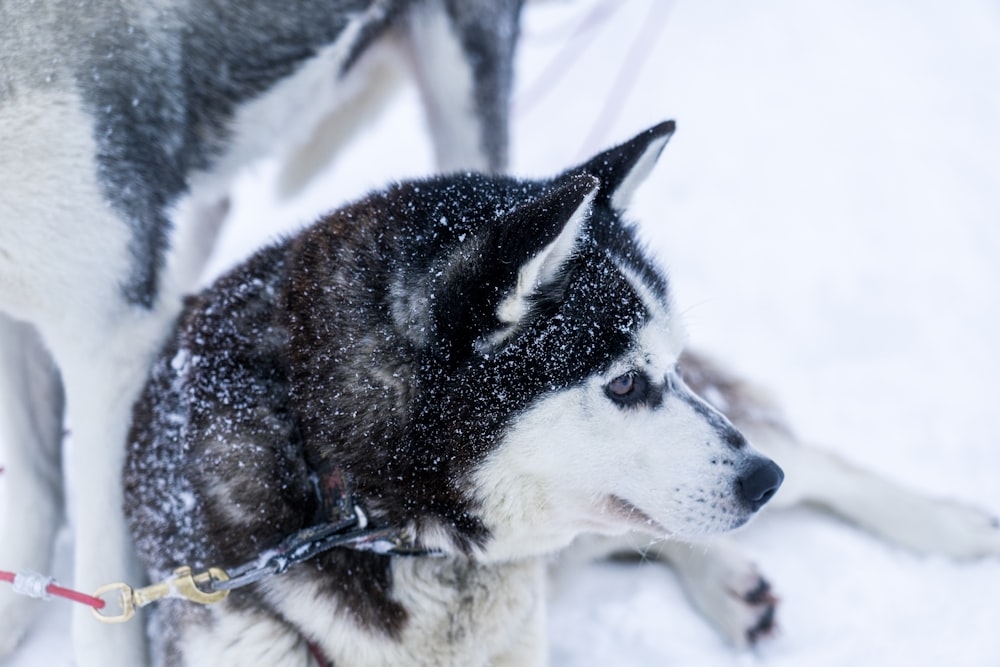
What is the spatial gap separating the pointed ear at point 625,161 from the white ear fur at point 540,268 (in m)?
0.37

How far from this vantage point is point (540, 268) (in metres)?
1.77

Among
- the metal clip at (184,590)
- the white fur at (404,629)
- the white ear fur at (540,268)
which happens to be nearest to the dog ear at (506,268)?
the white ear fur at (540,268)

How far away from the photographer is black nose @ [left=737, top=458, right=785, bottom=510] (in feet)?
6.32

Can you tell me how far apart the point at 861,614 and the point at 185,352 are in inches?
82.1

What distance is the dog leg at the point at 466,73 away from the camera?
3320mm

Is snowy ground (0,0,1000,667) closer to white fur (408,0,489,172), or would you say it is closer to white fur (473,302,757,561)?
white fur (473,302,757,561)

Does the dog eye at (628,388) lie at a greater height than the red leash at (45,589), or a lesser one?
greater

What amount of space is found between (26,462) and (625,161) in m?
1.88

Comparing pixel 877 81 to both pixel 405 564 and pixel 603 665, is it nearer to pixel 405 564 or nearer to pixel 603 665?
pixel 603 665

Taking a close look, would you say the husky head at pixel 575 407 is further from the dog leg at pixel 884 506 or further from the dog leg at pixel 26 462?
the dog leg at pixel 26 462

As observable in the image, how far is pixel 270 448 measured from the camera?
200 centimetres

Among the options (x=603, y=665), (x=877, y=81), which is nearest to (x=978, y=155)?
(x=877, y=81)

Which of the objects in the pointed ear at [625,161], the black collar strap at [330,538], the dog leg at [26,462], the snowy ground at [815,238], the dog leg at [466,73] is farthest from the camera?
the dog leg at [466,73]

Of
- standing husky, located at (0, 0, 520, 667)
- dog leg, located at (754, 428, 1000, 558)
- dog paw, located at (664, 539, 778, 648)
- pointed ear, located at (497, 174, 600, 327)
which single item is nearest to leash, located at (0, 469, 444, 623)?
standing husky, located at (0, 0, 520, 667)
